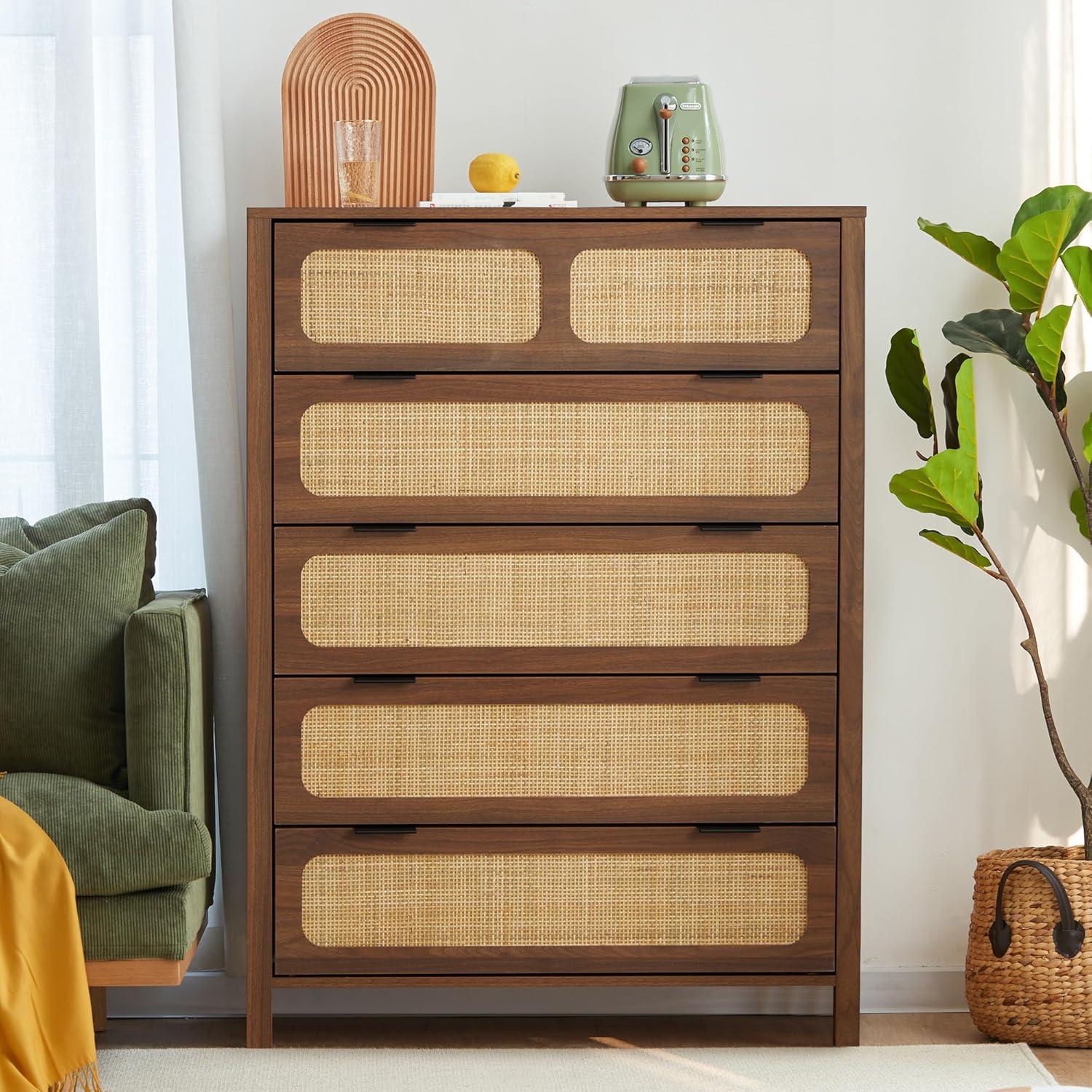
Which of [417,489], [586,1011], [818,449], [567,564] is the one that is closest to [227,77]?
[417,489]

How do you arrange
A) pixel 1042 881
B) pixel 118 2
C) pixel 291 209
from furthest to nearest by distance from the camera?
pixel 118 2
pixel 1042 881
pixel 291 209

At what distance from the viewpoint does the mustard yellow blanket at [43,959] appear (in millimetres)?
1795

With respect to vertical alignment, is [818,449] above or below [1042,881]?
above

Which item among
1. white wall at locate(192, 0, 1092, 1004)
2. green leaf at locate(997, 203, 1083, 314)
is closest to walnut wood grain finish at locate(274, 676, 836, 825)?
white wall at locate(192, 0, 1092, 1004)

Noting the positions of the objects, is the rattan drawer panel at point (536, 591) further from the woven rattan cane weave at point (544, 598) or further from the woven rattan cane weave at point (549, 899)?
the woven rattan cane weave at point (549, 899)

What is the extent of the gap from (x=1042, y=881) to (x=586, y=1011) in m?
0.95

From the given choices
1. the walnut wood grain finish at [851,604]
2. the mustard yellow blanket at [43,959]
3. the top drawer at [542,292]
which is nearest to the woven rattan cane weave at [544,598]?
the walnut wood grain finish at [851,604]

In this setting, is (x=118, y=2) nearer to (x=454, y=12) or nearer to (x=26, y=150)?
(x=26, y=150)

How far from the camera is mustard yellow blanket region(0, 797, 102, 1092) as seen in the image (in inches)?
70.7

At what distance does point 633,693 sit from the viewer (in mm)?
2156

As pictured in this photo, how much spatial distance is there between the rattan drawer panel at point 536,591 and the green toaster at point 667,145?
0.63 m

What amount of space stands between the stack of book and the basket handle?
1492 mm

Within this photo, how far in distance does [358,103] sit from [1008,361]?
55.6 inches

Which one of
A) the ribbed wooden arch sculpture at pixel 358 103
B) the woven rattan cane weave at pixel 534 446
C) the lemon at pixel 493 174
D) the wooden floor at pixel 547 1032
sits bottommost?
the wooden floor at pixel 547 1032
